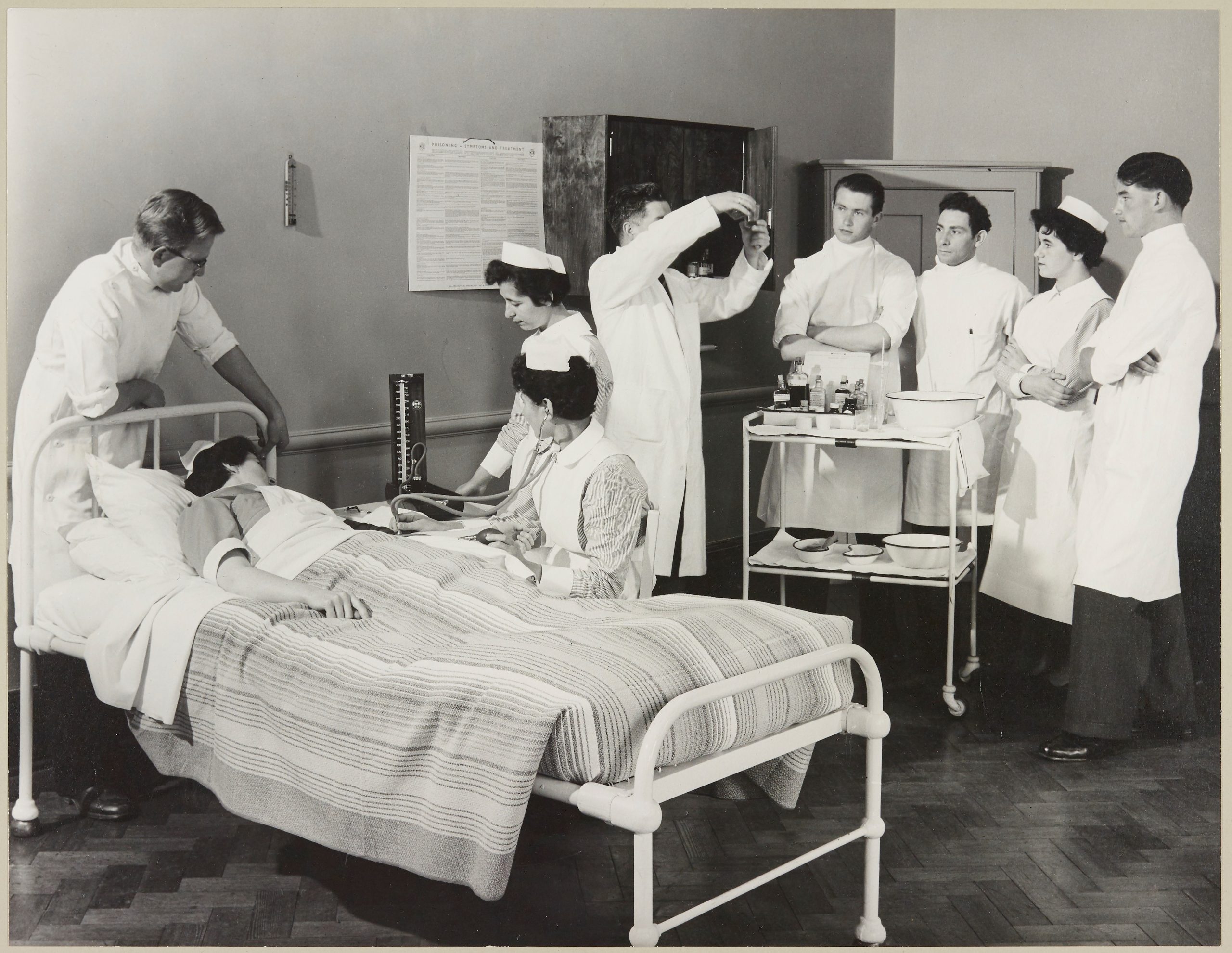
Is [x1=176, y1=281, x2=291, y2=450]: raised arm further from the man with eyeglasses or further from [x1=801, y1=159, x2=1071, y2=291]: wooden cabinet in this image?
[x1=801, y1=159, x2=1071, y2=291]: wooden cabinet

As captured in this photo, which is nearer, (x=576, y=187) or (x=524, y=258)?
(x=524, y=258)

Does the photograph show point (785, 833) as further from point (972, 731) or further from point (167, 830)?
point (167, 830)

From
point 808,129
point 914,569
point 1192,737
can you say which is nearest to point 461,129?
point 808,129

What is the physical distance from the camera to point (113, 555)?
3100 mm

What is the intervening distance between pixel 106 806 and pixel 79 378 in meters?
1.06

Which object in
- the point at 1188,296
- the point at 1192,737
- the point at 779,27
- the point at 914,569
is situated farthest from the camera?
the point at 779,27

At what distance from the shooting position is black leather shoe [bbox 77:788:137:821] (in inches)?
124

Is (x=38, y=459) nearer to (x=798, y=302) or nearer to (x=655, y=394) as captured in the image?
(x=655, y=394)

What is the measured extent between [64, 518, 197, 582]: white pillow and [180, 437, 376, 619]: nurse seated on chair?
6 centimetres

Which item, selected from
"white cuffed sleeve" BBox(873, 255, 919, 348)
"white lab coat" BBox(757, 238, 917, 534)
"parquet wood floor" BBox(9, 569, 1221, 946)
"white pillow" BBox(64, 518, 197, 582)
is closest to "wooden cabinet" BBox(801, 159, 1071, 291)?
"white lab coat" BBox(757, 238, 917, 534)

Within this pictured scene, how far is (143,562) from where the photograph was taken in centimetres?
306

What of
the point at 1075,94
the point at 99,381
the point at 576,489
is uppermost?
the point at 1075,94

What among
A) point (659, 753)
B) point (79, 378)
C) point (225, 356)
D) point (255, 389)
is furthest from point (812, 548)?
point (79, 378)

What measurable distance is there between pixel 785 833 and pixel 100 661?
169 centimetres
